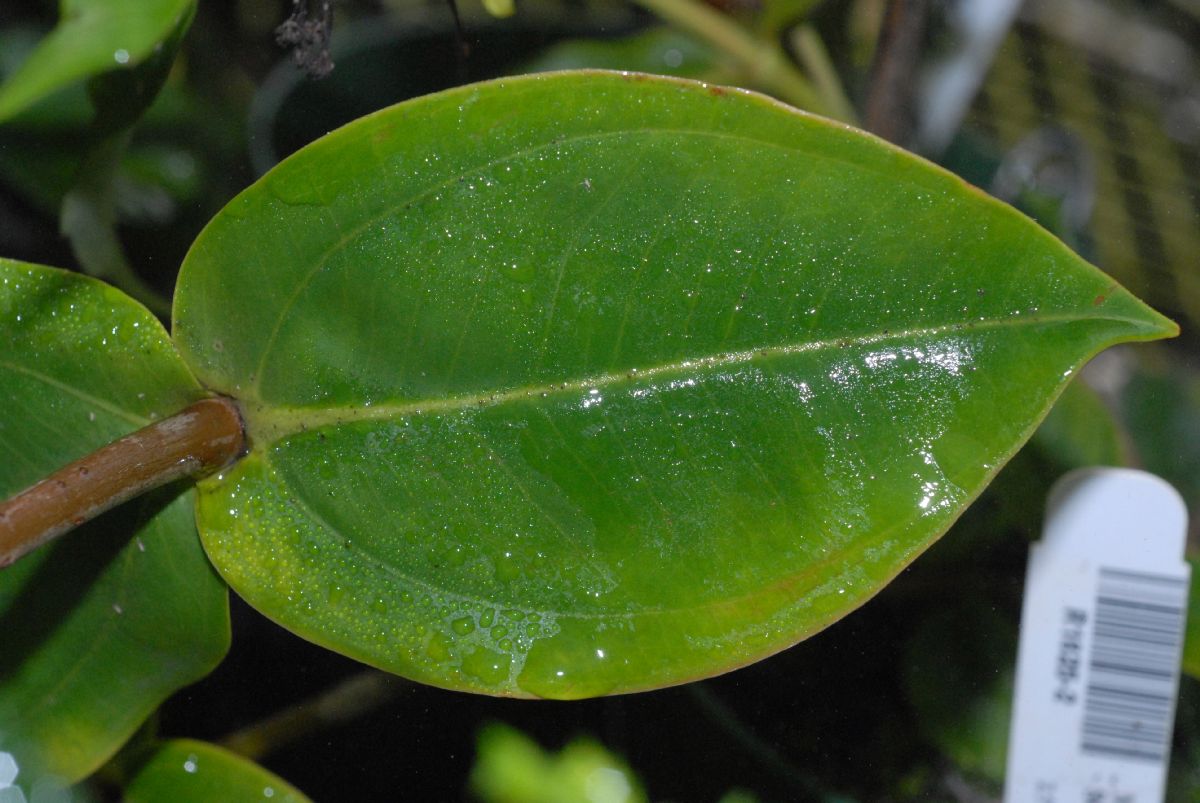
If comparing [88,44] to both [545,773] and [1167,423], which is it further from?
[1167,423]

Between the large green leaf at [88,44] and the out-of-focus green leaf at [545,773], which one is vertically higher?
the large green leaf at [88,44]

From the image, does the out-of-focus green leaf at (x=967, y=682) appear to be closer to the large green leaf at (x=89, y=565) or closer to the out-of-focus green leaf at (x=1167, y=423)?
the out-of-focus green leaf at (x=1167, y=423)

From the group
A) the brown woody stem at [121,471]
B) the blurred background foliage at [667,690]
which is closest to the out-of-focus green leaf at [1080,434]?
the blurred background foliage at [667,690]

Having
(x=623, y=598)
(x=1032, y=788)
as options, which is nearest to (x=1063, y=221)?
(x=1032, y=788)

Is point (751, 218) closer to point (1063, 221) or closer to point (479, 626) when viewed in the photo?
point (479, 626)

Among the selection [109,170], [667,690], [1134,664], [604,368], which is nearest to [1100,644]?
[1134,664]

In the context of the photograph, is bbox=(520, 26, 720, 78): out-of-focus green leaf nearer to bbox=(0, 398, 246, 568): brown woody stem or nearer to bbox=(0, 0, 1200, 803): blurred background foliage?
bbox=(0, 0, 1200, 803): blurred background foliage

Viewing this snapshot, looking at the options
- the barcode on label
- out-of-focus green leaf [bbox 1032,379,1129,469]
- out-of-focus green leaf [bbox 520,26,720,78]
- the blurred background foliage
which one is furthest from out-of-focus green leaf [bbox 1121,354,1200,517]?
out-of-focus green leaf [bbox 520,26,720,78]
